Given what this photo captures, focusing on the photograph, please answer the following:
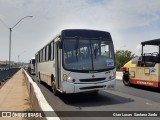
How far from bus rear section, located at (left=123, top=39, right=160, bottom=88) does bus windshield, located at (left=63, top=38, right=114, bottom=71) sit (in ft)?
16.1

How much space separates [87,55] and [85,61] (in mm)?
296

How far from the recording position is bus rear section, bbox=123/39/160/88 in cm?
1761

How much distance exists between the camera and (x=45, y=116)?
7008 mm

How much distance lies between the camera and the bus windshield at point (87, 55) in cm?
1307

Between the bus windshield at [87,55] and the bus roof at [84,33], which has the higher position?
the bus roof at [84,33]

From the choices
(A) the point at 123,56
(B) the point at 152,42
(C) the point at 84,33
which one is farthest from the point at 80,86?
(A) the point at 123,56

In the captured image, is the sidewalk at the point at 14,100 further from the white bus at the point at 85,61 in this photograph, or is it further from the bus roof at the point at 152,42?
the bus roof at the point at 152,42

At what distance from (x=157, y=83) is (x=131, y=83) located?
3821mm

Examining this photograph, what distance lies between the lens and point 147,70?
1838 cm

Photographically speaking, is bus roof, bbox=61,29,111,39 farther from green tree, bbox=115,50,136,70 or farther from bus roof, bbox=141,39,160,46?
green tree, bbox=115,50,136,70

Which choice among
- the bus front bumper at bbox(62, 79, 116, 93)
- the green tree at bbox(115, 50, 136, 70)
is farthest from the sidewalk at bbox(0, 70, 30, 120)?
the green tree at bbox(115, 50, 136, 70)

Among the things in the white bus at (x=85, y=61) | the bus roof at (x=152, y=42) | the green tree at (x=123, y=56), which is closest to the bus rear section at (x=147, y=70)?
the bus roof at (x=152, y=42)

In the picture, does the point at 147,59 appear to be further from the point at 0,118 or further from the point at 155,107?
the point at 0,118

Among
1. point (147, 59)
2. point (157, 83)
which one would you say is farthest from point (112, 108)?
point (147, 59)
